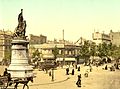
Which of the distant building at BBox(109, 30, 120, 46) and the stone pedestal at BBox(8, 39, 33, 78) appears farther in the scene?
the distant building at BBox(109, 30, 120, 46)

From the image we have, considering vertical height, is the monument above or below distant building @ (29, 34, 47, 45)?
below

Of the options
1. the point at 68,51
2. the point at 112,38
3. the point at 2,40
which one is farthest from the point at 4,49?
the point at 112,38

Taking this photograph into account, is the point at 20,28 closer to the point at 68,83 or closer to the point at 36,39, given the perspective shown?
the point at 68,83

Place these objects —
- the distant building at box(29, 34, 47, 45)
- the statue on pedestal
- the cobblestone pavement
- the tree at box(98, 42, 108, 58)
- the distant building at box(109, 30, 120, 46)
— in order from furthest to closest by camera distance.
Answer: the distant building at box(109, 30, 120, 46), the distant building at box(29, 34, 47, 45), the tree at box(98, 42, 108, 58), the cobblestone pavement, the statue on pedestal

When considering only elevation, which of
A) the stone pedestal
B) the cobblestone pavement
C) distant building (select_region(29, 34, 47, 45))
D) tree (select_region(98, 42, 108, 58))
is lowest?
the cobblestone pavement

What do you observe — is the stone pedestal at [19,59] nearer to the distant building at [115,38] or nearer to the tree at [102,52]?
the tree at [102,52]

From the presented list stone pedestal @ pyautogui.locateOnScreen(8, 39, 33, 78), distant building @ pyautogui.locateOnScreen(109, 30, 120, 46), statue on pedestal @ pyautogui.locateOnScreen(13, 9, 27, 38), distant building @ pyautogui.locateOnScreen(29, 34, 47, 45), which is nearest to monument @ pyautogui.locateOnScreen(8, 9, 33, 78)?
stone pedestal @ pyautogui.locateOnScreen(8, 39, 33, 78)

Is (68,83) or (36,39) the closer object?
(68,83)

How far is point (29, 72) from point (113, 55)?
96.3 metres

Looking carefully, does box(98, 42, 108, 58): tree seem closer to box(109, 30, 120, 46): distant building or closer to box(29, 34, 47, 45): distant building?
box(29, 34, 47, 45): distant building

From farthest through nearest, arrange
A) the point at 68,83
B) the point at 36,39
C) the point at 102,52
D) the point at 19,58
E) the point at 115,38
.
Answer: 1. the point at 115,38
2. the point at 36,39
3. the point at 102,52
4. the point at 68,83
5. the point at 19,58

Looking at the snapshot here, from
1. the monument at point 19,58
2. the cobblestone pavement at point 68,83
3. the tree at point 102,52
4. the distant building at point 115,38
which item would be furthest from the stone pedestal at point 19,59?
the distant building at point 115,38

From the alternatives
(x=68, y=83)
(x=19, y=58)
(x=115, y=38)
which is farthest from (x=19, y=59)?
(x=115, y=38)

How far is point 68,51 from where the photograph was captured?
117125 millimetres
